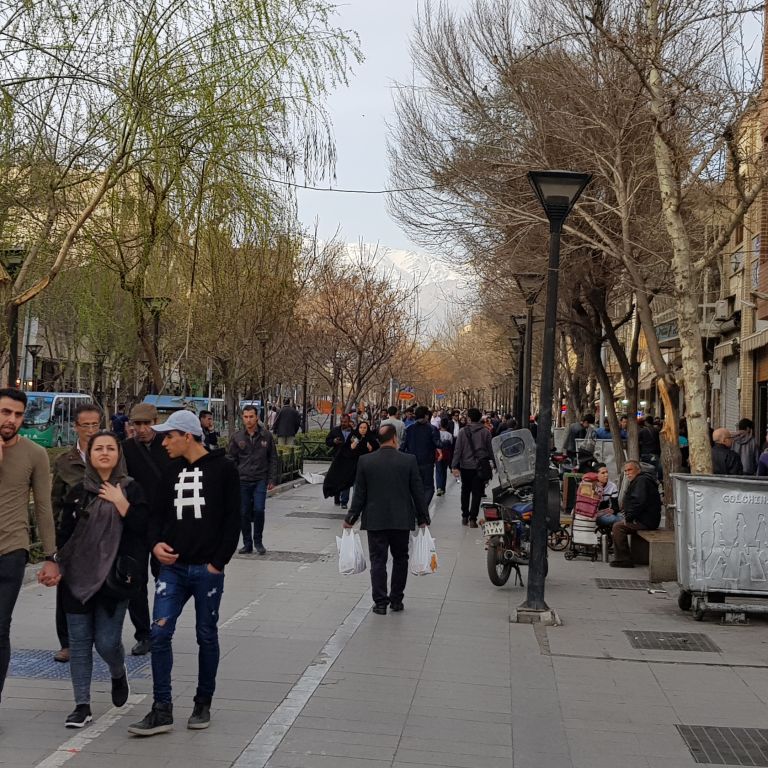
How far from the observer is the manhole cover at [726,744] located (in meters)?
6.02

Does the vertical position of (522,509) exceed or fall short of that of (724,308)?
it falls short

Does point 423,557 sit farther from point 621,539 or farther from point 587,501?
point 587,501

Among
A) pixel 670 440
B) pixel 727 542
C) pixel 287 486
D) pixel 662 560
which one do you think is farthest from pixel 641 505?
pixel 287 486

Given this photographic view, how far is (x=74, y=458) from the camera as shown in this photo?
7109mm

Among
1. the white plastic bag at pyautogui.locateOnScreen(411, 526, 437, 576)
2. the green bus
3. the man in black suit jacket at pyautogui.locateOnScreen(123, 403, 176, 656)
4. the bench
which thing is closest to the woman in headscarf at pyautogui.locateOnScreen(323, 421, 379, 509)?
the bench

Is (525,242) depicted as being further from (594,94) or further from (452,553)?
(452,553)

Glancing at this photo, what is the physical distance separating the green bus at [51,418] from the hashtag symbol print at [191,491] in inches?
1286

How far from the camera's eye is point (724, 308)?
109ft

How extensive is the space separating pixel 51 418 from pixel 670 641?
107ft

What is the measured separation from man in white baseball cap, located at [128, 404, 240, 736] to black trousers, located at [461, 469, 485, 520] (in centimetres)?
1210

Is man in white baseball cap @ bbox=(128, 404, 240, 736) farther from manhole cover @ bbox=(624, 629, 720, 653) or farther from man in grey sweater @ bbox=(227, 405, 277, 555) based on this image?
man in grey sweater @ bbox=(227, 405, 277, 555)

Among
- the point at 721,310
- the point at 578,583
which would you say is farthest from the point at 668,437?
the point at 721,310

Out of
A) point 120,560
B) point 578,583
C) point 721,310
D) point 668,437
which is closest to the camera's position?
point 120,560

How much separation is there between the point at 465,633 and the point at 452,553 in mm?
5334
